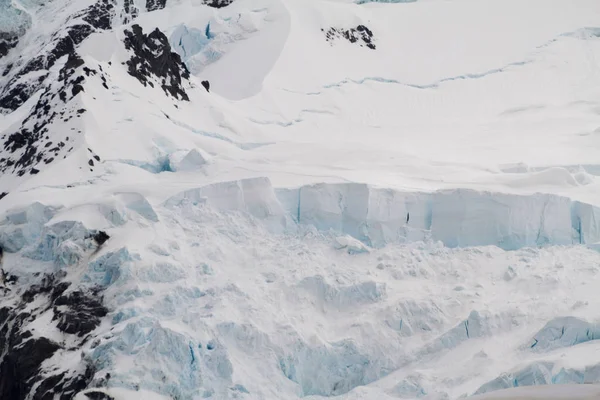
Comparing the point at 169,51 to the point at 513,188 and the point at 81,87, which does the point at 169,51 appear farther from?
→ the point at 513,188

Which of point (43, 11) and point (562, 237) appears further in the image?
point (43, 11)

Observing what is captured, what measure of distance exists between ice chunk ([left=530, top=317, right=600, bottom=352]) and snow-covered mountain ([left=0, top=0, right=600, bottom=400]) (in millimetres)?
31

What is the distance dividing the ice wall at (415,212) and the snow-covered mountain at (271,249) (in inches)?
1.8

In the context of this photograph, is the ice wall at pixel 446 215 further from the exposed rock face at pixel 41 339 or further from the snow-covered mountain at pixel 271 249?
the exposed rock face at pixel 41 339

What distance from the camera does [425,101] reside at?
35.7 metres

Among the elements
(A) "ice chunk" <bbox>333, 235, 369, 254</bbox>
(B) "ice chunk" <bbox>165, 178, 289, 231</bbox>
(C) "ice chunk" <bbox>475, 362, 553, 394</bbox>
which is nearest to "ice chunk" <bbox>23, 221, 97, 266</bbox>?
(B) "ice chunk" <bbox>165, 178, 289, 231</bbox>

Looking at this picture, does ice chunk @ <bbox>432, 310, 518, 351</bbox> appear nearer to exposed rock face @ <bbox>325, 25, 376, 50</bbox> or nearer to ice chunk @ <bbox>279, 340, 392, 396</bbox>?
ice chunk @ <bbox>279, 340, 392, 396</bbox>

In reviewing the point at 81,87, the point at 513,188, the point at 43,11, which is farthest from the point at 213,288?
the point at 43,11

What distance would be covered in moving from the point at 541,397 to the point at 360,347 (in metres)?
9.88

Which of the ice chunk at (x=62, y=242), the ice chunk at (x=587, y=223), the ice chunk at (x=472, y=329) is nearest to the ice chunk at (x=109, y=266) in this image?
the ice chunk at (x=62, y=242)

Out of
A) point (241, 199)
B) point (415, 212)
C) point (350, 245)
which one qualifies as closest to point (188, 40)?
point (241, 199)

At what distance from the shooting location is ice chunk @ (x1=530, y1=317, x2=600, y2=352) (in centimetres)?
1452

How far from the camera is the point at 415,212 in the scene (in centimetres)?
1950

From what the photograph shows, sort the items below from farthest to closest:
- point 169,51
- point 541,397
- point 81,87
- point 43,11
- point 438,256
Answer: point 43,11 < point 169,51 < point 81,87 < point 438,256 < point 541,397
